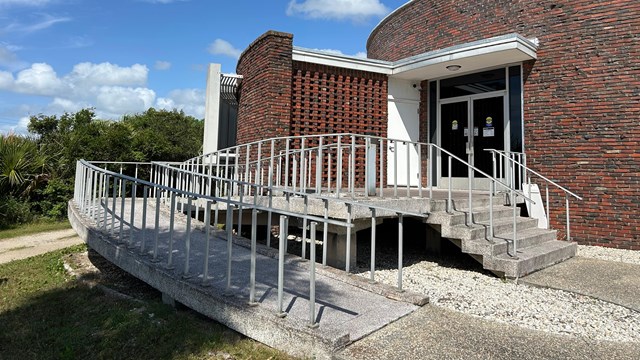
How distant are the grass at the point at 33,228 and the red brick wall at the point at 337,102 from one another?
23.7 ft

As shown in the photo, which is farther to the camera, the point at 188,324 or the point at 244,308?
the point at 188,324

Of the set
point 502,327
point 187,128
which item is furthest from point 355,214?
point 187,128

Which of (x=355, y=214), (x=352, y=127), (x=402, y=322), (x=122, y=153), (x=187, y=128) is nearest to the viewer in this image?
(x=402, y=322)

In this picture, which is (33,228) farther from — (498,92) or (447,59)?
(498,92)

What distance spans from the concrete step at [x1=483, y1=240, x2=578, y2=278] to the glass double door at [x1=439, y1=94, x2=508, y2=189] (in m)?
2.67

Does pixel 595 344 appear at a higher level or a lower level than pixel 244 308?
lower

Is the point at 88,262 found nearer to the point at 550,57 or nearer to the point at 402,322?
the point at 402,322

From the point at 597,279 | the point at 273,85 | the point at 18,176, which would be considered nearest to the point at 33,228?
the point at 18,176

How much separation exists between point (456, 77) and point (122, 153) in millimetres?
10953

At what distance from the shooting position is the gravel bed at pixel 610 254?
5.72 m

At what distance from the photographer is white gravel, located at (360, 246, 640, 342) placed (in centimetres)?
319

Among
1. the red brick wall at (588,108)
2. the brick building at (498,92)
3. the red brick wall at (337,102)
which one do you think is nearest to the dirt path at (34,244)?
the brick building at (498,92)

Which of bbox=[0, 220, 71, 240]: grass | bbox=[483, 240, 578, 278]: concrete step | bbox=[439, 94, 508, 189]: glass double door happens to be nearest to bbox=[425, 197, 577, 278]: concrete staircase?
bbox=[483, 240, 578, 278]: concrete step

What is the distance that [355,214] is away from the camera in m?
4.74
